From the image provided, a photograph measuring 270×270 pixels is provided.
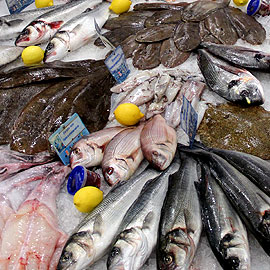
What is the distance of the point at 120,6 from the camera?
4.00 m

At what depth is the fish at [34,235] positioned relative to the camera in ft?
6.58

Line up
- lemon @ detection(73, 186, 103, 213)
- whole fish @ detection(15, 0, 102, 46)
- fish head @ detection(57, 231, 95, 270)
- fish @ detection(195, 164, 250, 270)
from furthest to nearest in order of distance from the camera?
whole fish @ detection(15, 0, 102, 46) < lemon @ detection(73, 186, 103, 213) < fish head @ detection(57, 231, 95, 270) < fish @ detection(195, 164, 250, 270)

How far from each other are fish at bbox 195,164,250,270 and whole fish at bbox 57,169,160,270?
1.24 feet

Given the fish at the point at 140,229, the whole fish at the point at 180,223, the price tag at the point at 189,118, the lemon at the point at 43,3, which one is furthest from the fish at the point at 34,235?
the lemon at the point at 43,3

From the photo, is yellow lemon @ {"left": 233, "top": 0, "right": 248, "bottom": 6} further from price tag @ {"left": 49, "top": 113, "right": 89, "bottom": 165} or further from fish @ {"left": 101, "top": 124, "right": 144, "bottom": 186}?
price tag @ {"left": 49, "top": 113, "right": 89, "bottom": 165}

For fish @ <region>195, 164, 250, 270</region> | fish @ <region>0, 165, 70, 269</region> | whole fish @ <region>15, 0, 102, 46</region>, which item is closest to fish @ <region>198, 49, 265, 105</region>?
fish @ <region>195, 164, 250, 270</region>

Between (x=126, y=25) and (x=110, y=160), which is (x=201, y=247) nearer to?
(x=110, y=160)

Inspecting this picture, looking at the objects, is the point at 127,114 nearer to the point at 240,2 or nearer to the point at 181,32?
the point at 181,32

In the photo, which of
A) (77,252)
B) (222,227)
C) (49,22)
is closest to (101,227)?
(77,252)

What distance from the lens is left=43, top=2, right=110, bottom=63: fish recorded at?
3.65 meters

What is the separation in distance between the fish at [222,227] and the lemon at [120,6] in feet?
8.22

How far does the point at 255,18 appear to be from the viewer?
3.60 meters

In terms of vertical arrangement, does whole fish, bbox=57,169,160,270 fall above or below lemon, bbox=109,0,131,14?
below

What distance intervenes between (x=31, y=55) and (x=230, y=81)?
2.01 meters
